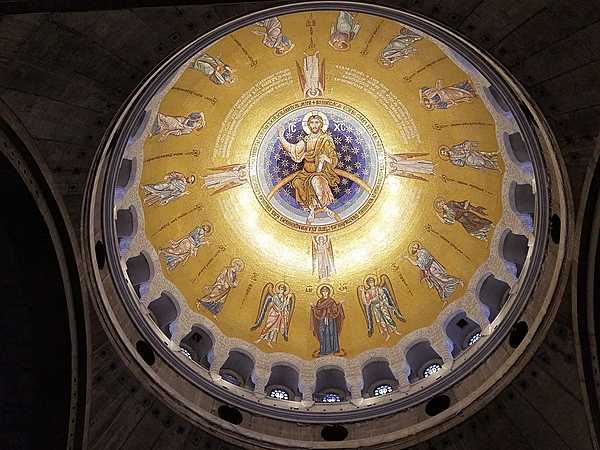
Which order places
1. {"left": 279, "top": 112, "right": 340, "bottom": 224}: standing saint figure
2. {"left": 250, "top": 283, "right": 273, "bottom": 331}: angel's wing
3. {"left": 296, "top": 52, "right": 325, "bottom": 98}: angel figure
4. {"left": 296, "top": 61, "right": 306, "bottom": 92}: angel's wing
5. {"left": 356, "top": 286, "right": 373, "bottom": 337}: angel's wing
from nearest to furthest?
{"left": 296, "top": 52, "right": 325, "bottom": 98}: angel figure < {"left": 296, "top": 61, "right": 306, "bottom": 92}: angel's wing < {"left": 356, "top": 286, "right": 373, "bottom": 337}: angel's wing < {"left": 250, "top": 283, "right": 273, "bottom": 331}: angel's wing < {"left": 279, "top": 112, "right": 340, "bottom": 224}: standing saint figure

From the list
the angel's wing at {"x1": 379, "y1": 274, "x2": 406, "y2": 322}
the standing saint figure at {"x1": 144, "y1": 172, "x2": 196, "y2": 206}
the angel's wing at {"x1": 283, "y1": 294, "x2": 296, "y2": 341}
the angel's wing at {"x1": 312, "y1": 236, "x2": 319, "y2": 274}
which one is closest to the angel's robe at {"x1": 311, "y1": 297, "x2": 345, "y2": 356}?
the angel's wing at {"x1": 283, "y1": 294, "x2": 296, "y2": 341}

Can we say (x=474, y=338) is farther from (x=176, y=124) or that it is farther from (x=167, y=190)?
(x=176, y=124)

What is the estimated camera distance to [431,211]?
840 inches

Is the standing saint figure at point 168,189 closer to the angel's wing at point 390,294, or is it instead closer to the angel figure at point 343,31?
the angel figure at point 343,31

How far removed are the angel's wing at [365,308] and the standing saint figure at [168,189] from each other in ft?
20.6

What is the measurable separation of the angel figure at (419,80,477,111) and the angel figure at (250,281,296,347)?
23.7ft

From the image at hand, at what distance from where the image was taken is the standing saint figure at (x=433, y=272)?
20.2 m

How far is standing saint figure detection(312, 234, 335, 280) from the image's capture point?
22.0 meters

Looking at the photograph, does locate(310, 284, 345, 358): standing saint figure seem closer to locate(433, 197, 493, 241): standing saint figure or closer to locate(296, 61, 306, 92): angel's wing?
locate(433, 197, 493, 241): standing saint figure

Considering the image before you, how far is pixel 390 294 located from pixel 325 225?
3401 mm

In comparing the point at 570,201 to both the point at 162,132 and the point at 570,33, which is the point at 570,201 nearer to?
the point at 570,33

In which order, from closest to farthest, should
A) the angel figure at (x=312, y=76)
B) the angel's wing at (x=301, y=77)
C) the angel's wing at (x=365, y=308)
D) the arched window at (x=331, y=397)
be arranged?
the arched window at (x=331, y=397) < the angel figure at (x=312, y=76) < the angel's wing at (x=301, y=77) < the angel's wing at (x=365, y=308)

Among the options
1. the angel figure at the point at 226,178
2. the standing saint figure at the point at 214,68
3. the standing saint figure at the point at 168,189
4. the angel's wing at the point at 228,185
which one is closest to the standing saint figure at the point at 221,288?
the angel's wing at the point at 228,185

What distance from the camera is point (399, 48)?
18781mm
